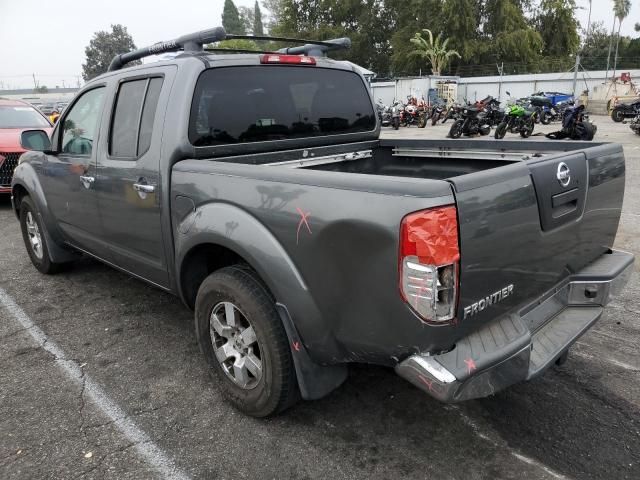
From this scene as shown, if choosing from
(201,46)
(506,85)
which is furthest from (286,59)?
(506,85)

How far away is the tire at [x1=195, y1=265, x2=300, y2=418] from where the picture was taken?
253 centimetres

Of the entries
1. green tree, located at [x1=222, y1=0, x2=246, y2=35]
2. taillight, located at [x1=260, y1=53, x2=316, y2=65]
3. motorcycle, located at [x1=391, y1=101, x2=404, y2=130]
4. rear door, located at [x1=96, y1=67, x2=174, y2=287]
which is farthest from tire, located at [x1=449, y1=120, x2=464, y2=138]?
green tree, located at [x1=222, y1=0, x2=246, y2=35]

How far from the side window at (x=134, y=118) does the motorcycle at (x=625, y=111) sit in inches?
760

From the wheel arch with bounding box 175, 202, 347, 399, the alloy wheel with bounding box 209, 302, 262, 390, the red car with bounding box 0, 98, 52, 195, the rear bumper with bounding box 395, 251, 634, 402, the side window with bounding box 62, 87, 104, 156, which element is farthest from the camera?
the red car with bounding box 0, 98, 52, 195

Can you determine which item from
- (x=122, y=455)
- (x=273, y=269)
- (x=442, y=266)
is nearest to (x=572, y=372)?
(x=442, y=266)

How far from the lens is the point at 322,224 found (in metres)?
2.18

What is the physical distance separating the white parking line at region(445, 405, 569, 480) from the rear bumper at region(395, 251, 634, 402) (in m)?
0.50

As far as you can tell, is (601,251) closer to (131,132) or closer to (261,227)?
(261,227)

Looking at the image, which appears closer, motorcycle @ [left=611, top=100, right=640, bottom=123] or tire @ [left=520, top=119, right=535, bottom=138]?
tire @ [left=520, top=119, right=535, bottom=138]

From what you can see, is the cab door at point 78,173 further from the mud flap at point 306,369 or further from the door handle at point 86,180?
the mud flap at point 306,369

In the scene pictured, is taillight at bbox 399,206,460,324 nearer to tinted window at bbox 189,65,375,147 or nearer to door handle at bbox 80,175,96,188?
tinted window at bbox 189,65,375,147

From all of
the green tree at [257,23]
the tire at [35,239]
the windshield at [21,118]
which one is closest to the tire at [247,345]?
the tire at [35,239]

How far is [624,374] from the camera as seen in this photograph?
3.17 metres

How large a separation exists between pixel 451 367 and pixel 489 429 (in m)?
0.93
